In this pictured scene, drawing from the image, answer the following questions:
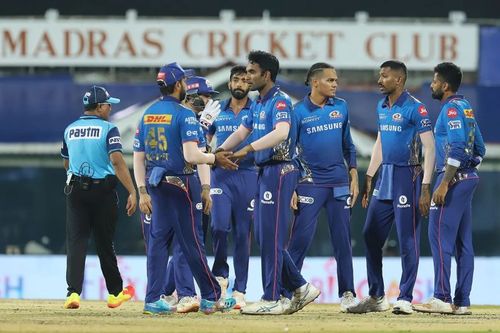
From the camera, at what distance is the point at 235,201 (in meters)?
14.6

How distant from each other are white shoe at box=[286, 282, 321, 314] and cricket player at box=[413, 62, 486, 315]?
1.14 metres

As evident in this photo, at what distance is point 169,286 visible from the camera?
14180 mm

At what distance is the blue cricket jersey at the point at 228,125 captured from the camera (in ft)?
48.3

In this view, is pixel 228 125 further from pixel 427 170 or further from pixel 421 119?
pixel 427 170

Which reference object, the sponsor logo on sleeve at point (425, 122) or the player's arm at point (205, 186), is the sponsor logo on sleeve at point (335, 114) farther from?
the player's arm at point (205, 186)

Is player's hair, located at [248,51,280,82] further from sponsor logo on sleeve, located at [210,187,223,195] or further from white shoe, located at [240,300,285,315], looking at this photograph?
white shoe, located at [240,300,285,315]

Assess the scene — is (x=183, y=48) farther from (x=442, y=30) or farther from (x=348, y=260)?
(x=348, y=260)

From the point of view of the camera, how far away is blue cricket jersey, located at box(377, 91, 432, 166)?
535 inches

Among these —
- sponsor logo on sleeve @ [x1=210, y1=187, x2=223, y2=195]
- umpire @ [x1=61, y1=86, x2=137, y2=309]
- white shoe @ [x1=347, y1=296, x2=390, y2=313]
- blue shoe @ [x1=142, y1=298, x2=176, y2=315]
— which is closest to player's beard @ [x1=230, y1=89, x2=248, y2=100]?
sponsor logo on sleeve @ [x1=210, y1=187, x2=223, y2=195]

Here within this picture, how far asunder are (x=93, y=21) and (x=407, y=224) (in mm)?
15861

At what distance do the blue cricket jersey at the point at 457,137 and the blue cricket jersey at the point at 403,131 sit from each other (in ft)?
0.63

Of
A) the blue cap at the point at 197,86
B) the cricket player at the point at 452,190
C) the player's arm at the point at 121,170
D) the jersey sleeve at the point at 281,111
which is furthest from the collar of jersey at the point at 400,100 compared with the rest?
the player's arm at the point at 121,170

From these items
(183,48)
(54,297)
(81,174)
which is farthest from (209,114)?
(183,48)

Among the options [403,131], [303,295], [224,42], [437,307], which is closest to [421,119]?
[403,131]
